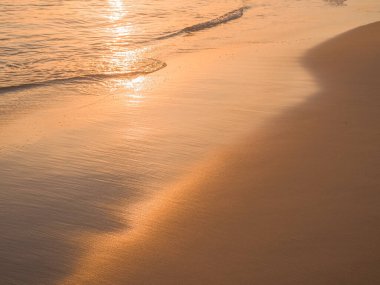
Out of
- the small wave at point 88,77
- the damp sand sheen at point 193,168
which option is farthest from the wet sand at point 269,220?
the small wave at point 88,77

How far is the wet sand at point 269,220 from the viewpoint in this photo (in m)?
2.99

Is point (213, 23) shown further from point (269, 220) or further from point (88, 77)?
point (269, 220)

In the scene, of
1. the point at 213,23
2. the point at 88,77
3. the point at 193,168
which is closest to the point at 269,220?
the point at 193,168

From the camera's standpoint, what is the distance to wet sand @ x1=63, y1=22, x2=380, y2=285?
2992 millimetres

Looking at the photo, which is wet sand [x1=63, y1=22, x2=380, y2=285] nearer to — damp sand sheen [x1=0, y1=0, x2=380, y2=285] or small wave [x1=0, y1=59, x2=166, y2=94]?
damp sand sheen [x1=0, y1=0, x2=380, y2=285]

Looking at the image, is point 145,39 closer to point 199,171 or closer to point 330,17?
point 330,17

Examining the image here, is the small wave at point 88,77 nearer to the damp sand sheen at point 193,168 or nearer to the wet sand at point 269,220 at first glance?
the damp sand sheen at point 193,168

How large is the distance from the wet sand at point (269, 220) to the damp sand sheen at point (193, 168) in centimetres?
1

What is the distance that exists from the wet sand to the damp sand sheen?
0.01 meters

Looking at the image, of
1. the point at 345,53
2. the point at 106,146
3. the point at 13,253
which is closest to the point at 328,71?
the point at 345,53

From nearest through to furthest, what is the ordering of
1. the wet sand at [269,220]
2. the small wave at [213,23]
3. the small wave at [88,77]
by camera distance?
the wet sand at [269,220] < the small wave at [88,77] < the small wave at [213,23]

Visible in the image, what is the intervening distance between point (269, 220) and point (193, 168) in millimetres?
1167

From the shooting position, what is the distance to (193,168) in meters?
4.51

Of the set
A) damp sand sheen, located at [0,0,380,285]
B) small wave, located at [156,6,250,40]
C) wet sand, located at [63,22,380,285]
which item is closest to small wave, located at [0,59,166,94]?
damp sand sheen, located at [0,0,380,285]
